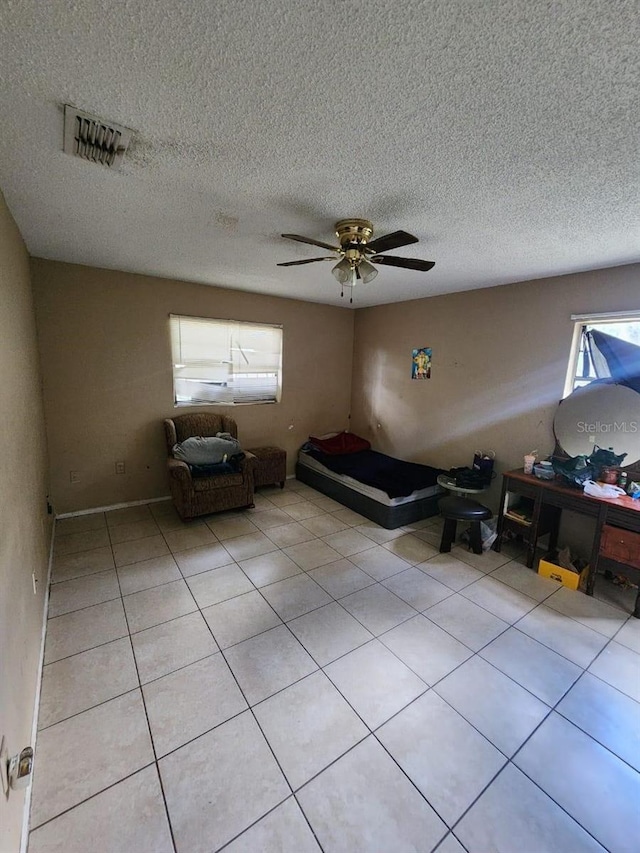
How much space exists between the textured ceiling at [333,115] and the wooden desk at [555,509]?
172 cm

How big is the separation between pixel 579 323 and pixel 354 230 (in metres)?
2.20

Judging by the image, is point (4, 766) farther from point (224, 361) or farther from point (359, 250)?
point (224, 361)

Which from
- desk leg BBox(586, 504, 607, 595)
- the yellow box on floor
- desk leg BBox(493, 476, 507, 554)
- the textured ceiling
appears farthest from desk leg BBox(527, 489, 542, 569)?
the textured ceiling

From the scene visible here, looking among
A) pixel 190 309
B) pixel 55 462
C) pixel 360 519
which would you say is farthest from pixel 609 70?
pixel 55 462

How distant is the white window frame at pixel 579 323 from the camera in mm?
2629

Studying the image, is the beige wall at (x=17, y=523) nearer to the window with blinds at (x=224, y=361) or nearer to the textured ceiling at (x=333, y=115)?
the textured ceiling at (x=333, y=115)

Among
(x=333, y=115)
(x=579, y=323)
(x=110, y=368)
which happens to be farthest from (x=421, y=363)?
(x=110, y=368)

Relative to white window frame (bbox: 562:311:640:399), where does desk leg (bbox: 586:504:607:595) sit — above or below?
below

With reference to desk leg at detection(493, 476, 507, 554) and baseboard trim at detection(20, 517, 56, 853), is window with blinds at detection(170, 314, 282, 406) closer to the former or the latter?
baseboard trim at detection(20, 517, 56, 853)

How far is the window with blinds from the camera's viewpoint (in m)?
3.86

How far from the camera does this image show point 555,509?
2955mm

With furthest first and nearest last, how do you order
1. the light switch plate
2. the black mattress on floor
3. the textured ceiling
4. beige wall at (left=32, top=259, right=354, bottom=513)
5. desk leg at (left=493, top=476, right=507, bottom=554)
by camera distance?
the black mattress on floor
beige wall at (left=32, top=259, right=354, bottom=513)
desk leg at (left=493, top=476, right=507, bottom=554)
the light switch plate
the textured ceiling

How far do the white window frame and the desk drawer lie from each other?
3.88 feet

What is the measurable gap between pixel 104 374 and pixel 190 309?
1115 millimetres
